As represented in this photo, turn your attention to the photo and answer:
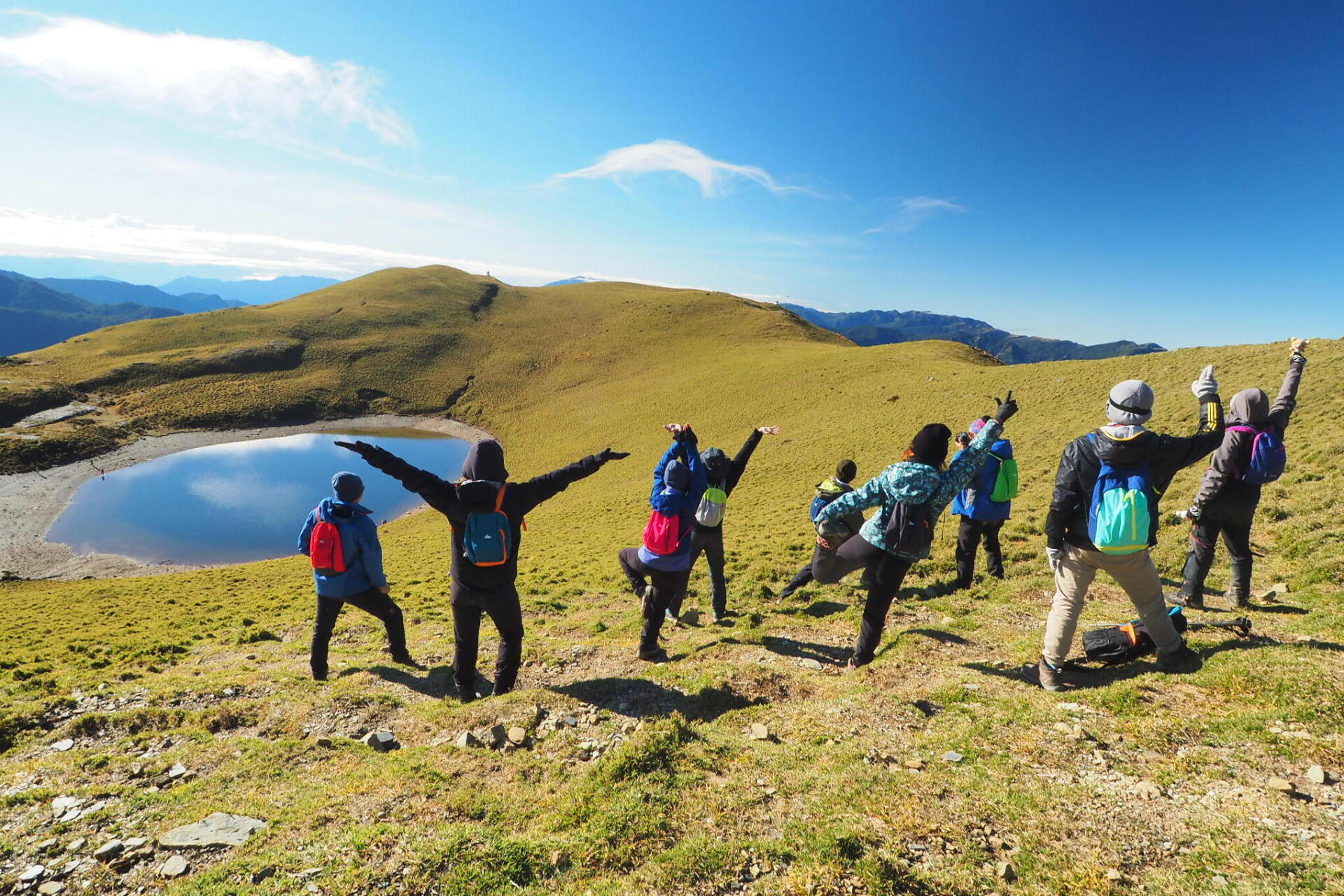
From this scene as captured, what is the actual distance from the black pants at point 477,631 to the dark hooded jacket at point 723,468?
12.3ft

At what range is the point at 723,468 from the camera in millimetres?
9344

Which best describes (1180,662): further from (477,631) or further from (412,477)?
(412,477)

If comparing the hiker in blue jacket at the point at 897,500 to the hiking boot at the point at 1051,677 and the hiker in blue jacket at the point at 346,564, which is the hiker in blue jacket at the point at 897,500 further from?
the hiker in blue jacket at the point at 346,564

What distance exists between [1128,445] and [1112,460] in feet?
0.62

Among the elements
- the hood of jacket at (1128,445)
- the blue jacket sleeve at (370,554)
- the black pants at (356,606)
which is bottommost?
the black pants at (356,606)

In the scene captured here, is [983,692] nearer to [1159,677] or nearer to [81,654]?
[1159,677]

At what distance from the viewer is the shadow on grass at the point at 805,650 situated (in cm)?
796

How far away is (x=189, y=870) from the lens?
365 cm

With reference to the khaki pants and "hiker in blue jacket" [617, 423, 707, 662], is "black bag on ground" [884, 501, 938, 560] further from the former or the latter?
"hiker in blue jacket" [617, 423, 707, 662]

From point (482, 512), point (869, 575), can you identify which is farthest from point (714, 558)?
point (482, 512)

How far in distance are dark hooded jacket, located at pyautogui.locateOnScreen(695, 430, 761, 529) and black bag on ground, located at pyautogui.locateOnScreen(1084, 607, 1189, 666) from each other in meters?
5.09

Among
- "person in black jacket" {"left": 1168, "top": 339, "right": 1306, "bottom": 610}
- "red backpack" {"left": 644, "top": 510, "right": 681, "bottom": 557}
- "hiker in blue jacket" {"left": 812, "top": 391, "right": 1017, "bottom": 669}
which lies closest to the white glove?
"person in black jacket" {"left": 1168, "top": 339, "right": 1306, "bottom": 610}

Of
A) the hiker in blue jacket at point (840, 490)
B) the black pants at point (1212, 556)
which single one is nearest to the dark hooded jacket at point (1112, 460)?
the black pants at point (1212, 556)

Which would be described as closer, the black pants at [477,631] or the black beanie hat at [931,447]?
the black beanie hat at [931,447]
